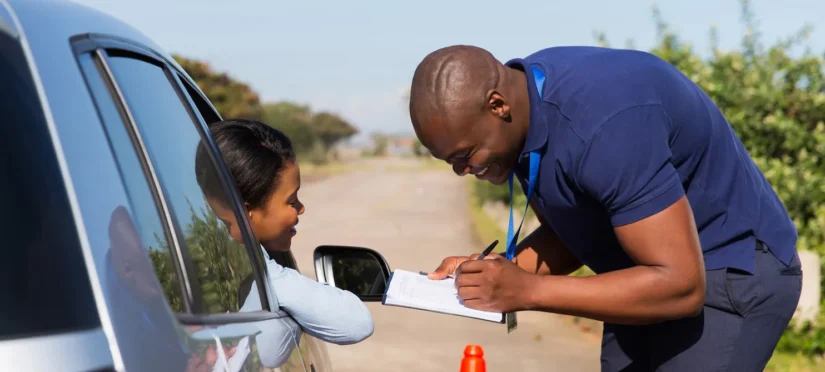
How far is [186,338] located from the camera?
161cm

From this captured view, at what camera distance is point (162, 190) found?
2072 mm

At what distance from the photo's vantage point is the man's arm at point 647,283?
2.46m

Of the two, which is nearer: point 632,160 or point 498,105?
point 632,160

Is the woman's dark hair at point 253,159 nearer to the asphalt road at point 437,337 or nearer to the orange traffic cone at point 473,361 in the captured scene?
→ the orange traffic cone at point 473,361

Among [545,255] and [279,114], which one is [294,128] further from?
[545,255]

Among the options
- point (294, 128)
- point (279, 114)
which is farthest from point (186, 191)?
point (279, 114)

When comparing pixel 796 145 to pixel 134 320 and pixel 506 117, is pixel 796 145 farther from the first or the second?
pixel 134 320

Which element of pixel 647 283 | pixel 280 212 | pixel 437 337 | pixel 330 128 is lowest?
pixel 330 128

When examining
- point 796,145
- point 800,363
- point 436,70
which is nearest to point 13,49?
point 436,70

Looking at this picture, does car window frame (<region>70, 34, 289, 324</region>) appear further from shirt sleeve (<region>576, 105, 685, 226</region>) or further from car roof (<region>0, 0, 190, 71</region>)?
shirt sleeve (<region>576, 105, 685, 226</region>)

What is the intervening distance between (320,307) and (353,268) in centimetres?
81

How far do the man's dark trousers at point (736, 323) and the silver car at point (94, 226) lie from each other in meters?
1.28

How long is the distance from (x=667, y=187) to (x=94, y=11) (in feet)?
4.26

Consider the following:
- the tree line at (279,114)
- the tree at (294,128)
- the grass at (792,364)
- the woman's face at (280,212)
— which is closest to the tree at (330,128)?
the tree line at (279,114)
